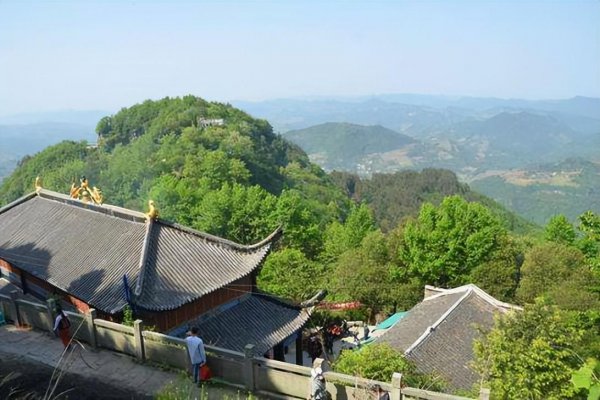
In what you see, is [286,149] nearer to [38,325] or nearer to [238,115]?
[238,115]

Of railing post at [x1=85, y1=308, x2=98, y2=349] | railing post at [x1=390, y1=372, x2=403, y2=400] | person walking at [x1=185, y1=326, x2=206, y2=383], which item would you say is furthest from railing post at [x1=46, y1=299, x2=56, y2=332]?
railing post at [x1=390, y1=372, x2=403, y2=400]

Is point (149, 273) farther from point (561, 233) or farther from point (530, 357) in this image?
point (561, 233)

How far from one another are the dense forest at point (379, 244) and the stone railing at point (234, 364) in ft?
12.9

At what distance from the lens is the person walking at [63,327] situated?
13.3 metres

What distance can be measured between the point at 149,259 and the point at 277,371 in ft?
29.8

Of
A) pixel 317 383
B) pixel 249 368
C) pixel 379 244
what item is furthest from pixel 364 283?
pixel 317 383

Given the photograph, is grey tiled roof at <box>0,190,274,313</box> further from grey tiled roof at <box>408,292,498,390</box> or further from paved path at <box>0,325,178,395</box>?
grey tiled roof at <box>408,292,498,390</box>

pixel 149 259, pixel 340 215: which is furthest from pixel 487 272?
pixel 340 215

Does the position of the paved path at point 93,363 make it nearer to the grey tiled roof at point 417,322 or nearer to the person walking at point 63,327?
the person walking at point 63,327

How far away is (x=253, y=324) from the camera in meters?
20.4

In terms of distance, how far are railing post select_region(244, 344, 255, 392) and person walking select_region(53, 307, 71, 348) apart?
15.6 feet

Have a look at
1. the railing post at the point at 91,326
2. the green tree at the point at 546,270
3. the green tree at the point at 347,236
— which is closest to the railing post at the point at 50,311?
the railing post at the point at 91,326

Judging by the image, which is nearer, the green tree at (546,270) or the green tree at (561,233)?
the green tree at (546,270)

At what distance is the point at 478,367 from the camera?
52.0 feet
